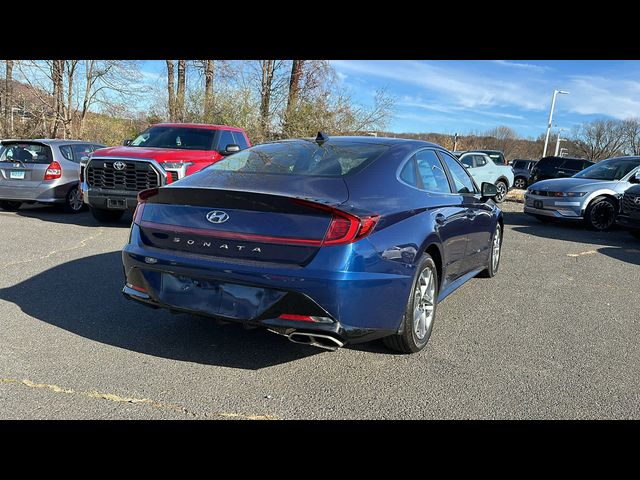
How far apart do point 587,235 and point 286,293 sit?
29.0 feet

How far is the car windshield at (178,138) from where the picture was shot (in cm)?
904

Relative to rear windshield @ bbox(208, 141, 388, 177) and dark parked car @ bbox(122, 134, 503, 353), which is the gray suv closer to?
rear windshield @ bbox(208, 141, 388, 177)

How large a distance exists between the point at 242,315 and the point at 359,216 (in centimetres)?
92

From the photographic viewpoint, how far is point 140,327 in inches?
155

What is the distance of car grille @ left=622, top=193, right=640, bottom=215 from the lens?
861cm

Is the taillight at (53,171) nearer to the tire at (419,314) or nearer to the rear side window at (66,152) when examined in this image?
the rear side window at (66,152)

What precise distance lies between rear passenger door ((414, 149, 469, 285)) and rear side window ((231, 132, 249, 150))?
19.9ft

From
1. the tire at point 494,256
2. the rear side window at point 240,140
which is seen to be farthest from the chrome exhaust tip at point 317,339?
the rear side window at point 240,140

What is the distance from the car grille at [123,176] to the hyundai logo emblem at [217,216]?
510 cm

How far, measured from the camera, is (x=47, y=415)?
8.71 ft

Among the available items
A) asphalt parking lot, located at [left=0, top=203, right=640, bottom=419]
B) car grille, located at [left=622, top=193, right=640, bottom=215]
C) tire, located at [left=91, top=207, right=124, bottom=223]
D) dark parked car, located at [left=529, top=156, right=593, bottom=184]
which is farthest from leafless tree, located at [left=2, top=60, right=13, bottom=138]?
dark parked car, located at [left=529, top=156, right=593, bottom=184]

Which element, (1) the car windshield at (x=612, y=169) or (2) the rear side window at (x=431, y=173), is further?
(1) the car windshield at (x=612, y=169)
